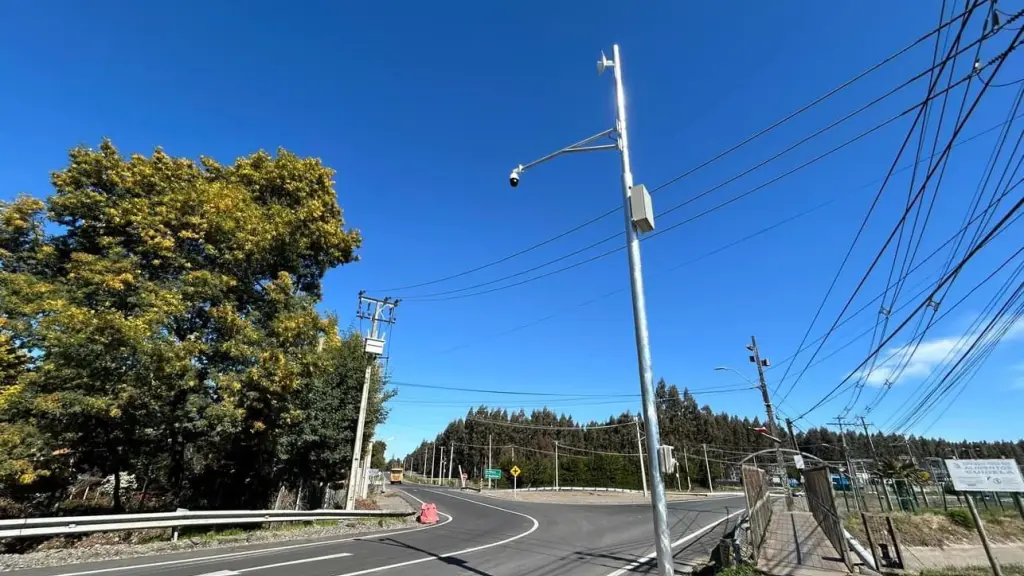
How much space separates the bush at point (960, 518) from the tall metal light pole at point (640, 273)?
2739cm

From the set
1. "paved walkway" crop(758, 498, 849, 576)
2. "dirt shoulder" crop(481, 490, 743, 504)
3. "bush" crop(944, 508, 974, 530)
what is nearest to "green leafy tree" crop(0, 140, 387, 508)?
"paved walkway" crop(758, 498, 849, 576)

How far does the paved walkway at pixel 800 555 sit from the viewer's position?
9586 mm

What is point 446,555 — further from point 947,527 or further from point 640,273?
point 947,527

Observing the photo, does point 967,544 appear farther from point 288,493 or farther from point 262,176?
point 262,176

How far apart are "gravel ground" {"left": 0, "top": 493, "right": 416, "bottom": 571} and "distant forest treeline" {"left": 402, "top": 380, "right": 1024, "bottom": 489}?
52797 mm

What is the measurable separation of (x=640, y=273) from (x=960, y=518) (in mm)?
29599

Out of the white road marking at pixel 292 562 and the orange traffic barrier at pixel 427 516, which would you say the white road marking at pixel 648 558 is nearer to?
the white road marking at pixel 292 562

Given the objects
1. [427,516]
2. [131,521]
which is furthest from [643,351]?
[427,516]

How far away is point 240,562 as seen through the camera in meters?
9.04

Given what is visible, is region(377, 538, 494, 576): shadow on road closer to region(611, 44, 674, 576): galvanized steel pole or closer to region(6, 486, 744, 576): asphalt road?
region(6, 486, 744, 576): asphalt road

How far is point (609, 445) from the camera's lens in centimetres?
8619

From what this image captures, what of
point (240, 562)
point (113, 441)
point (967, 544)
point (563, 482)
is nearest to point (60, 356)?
point (113, 441)

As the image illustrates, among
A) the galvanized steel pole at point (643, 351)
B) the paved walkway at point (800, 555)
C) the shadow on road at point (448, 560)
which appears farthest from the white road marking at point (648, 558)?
the galvanized steel pole at point (643, 351)

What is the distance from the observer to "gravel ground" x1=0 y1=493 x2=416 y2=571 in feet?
28.5
